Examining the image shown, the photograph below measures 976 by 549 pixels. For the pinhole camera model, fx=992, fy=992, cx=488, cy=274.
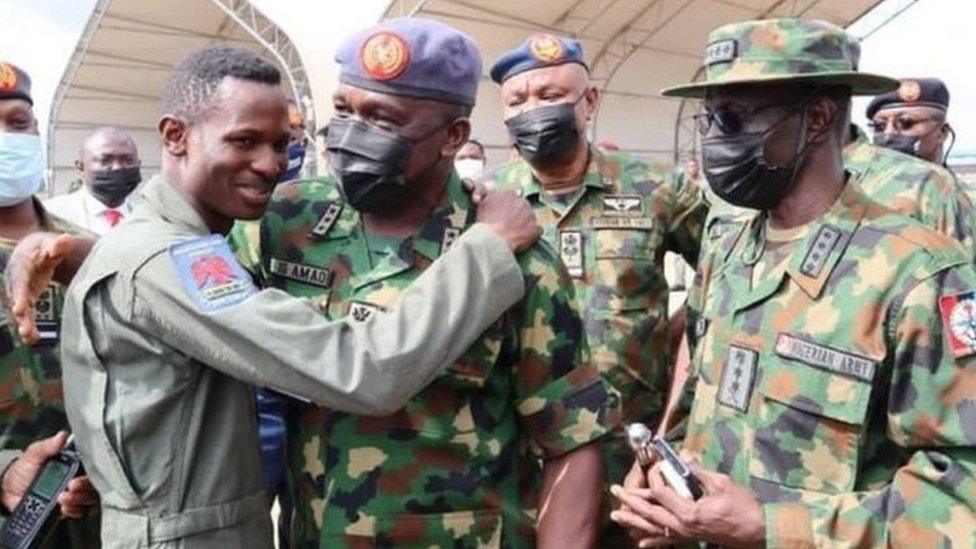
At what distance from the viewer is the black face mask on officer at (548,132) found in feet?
11.6

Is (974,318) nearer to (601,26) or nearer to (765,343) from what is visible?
(765,343)

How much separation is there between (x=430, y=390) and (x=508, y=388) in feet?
0.54

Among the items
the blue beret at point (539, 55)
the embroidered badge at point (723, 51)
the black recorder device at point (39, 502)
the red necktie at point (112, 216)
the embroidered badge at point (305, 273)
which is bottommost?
the black recorder device at point (39, 502)

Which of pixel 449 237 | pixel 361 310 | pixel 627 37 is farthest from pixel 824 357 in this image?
pixel 627 37

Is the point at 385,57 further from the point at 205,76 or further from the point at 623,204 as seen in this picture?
the point at 623,204

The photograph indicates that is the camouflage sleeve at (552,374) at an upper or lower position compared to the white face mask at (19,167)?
lower

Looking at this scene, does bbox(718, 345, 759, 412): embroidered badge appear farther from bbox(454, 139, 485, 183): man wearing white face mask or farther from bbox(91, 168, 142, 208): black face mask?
bbox(454, 139, 485, 183): man wearing white face mask

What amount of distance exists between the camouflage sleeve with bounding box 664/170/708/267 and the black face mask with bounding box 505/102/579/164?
0.38 meters

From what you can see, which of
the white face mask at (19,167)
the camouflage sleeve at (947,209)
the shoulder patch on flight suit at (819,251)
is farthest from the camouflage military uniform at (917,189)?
the white face mask at (19,167)

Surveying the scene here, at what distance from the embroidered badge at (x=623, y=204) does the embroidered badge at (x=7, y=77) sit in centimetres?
188

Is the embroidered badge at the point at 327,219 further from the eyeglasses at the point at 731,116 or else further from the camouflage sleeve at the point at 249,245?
the eyeglasses at the point at 731,116

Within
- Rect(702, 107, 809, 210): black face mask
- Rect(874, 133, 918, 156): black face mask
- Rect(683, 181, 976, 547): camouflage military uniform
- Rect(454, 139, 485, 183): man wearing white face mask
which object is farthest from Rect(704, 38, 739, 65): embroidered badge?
Rect(454, 139, 485, 183): man wearing white face mask

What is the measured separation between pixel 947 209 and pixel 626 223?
1.26 m

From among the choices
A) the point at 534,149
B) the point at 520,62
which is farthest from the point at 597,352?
the point at 520,62
